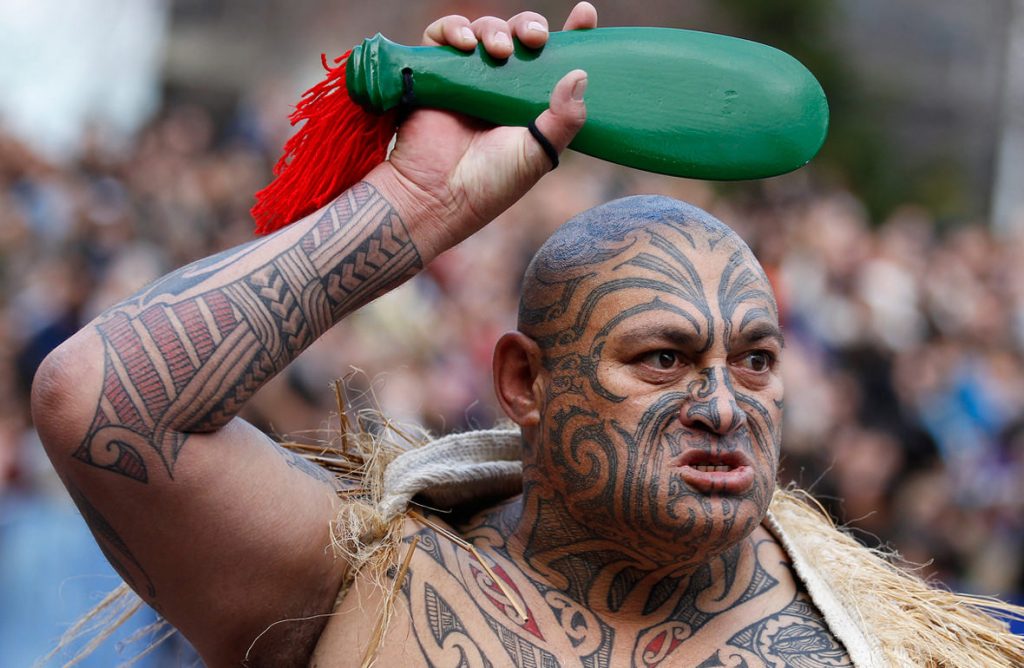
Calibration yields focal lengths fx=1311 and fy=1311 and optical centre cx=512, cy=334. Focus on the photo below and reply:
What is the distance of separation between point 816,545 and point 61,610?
322cm

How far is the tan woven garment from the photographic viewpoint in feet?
9.41

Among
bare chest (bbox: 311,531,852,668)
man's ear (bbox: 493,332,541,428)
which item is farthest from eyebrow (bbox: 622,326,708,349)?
bare chest (bbox: 311,531,852,668)

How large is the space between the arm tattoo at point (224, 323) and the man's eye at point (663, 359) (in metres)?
0.54

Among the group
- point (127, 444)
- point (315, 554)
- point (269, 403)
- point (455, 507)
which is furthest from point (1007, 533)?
point (127, 444)

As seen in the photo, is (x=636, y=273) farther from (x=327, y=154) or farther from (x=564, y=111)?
(x=327, y=154)

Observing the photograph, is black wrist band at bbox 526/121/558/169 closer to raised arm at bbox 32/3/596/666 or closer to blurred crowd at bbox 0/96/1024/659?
raised arm at bbox 32/3/596/666

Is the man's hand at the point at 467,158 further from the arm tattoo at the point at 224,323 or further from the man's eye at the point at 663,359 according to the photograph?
the man's eye at the point at 663,359

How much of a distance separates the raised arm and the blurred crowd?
2848 millimetres

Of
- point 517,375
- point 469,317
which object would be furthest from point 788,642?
point 469,317

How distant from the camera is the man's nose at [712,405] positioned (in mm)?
2703

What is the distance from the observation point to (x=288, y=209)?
2.77m

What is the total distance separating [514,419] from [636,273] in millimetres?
467

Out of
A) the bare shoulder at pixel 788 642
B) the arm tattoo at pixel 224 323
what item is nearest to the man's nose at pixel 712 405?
the bare shoulder at pixel 788 642

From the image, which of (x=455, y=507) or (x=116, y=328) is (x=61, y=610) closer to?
(x=455, y=507)
